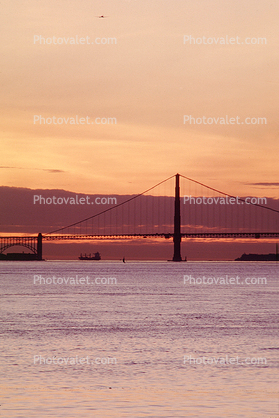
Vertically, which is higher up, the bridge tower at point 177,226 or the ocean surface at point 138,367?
the bridge tower at point 177,226

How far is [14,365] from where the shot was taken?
18906 mm

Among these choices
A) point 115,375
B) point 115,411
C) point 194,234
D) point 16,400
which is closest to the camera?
point 115,411

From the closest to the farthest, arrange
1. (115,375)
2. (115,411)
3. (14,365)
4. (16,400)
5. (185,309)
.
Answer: (115,411), (16,400), (115,375), (14,365), (185,309)

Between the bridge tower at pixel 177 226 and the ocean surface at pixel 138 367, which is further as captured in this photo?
the bridge tower at pixel 177 226

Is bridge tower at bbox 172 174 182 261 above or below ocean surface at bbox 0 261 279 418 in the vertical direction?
above

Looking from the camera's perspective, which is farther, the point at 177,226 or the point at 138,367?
the point at 177,226

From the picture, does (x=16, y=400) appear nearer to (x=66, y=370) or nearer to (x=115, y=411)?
(x=115, y=411)

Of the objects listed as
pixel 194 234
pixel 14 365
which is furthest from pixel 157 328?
pixel 194 234

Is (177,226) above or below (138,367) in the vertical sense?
above

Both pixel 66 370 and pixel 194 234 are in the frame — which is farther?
pixel 194 234

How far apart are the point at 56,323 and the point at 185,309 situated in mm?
13598

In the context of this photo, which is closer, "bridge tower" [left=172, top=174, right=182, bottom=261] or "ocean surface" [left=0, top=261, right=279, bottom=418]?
"ocean surface" [left=0, top=261, right=279, bottom=418]

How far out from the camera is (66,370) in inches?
719

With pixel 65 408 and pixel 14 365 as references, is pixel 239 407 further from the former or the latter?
pixel 14 365
